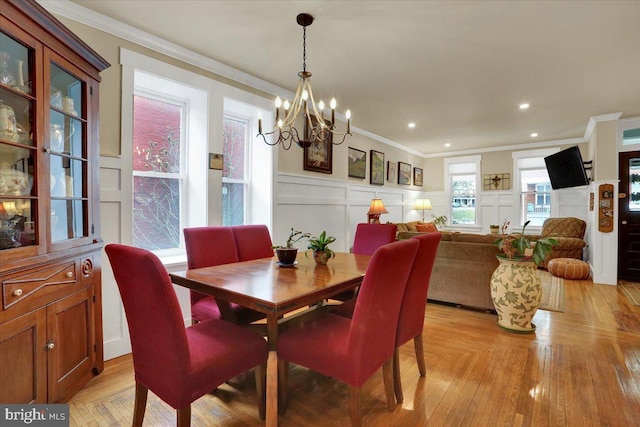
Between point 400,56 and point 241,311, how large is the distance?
2.55 m

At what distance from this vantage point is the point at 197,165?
308 centimetres

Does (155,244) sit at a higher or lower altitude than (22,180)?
lower

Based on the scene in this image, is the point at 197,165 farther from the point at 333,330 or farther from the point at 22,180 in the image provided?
the point at 333,330

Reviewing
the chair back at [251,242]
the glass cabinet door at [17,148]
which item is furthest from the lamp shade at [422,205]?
the glass cabinet door at [17,148]

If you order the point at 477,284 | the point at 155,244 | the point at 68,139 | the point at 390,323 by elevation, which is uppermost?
the point at 68,139

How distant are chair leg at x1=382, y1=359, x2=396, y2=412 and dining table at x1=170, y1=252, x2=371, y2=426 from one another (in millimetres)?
456

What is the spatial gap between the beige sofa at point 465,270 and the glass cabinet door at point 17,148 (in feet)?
11.7

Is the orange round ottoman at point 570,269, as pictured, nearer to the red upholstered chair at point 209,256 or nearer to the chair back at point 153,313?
the red upholstered chair at point 209,256

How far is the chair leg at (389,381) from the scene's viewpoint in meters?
1.73

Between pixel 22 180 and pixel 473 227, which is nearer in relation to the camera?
pixel 22 180

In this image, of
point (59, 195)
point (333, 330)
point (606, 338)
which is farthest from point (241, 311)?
point (606, 338)

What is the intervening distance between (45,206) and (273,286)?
127cm

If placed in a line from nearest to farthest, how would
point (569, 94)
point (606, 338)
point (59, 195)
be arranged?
point (59, 195), point (606, 338), point (569, 94)

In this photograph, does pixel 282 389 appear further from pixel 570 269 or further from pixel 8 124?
pixel 570 269
